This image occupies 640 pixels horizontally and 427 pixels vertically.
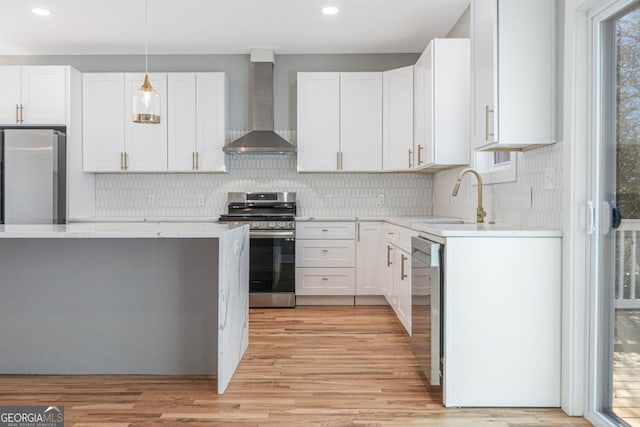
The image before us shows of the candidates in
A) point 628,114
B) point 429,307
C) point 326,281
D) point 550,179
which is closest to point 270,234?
point 326,281

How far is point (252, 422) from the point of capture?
237cm

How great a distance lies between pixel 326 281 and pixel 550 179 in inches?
112

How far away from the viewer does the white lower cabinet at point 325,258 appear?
5.14 m

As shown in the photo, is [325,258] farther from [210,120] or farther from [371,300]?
[210,120]

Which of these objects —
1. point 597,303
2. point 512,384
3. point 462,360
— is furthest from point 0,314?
point 597,303

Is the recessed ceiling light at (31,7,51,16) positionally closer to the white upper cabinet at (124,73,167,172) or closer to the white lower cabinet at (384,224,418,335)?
the white upper cabinet at (124,73,167,172)

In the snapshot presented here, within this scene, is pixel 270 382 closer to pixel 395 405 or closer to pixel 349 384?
pixel 349 384

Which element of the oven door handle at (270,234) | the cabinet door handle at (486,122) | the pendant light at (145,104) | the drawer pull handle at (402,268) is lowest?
the drawer pull handle at (402,268)

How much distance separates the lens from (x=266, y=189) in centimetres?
560

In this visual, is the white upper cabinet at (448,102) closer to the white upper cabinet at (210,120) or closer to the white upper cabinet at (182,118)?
the white upper cabinet at (210,120)

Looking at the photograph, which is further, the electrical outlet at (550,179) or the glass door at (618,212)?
the electrical outlet at (550,179)

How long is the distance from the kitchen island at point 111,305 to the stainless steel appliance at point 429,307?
42.6 inches

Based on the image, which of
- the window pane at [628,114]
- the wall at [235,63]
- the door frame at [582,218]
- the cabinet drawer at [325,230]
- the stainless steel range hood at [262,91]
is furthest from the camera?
the wall at [235,63]

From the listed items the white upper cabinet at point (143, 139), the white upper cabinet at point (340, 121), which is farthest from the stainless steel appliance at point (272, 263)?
the white upper cabinet at point (143, 139)
